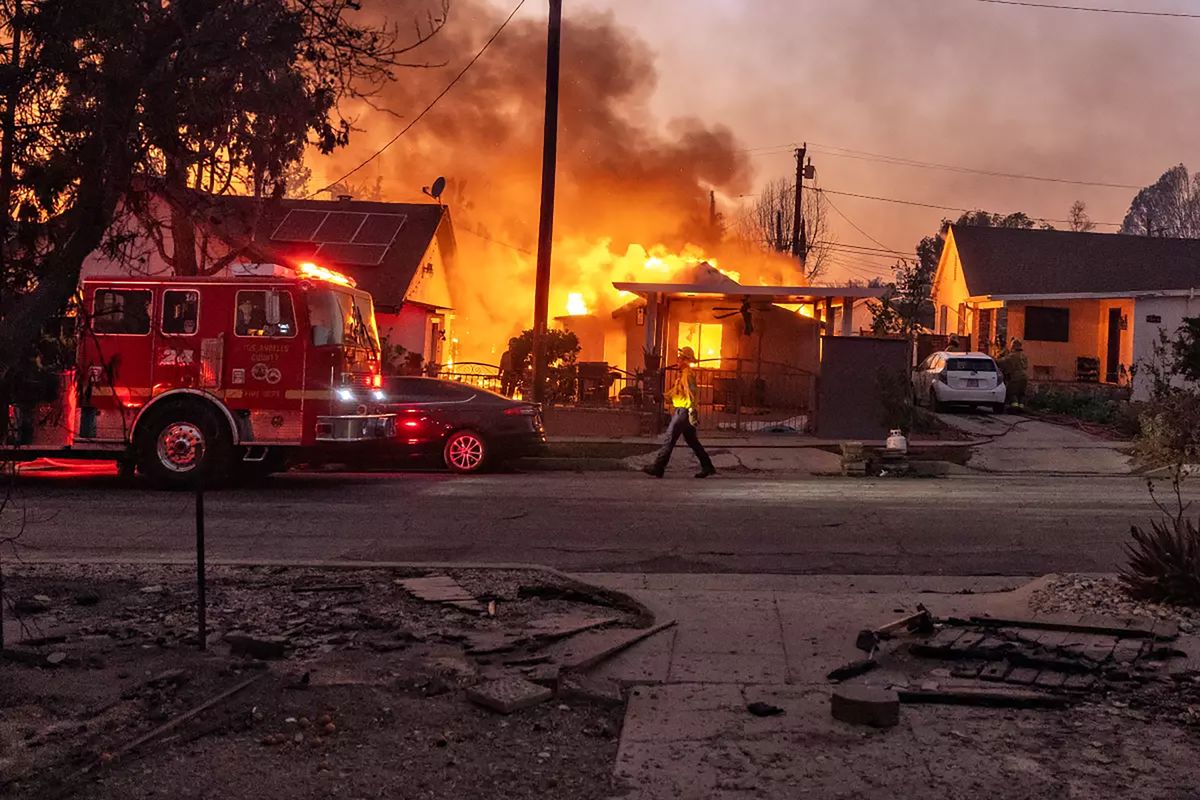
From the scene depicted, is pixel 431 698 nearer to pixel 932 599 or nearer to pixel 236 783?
pixel 236 783

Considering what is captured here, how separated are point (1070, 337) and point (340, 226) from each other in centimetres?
1980

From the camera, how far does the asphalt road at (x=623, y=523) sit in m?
9.31

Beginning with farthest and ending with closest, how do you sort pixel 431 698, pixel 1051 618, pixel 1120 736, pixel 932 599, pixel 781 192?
pixel 781 192, pixel 932 599, pixel 1051 618, pixel 431 698, pixel 1120 736

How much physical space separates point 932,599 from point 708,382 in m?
15.8

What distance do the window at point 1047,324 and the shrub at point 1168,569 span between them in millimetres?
25609

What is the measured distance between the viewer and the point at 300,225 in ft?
101

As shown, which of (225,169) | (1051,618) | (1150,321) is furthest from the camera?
(1150,321)

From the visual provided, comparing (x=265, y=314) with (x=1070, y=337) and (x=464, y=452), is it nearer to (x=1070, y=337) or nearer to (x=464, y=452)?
(x=464, y=452)

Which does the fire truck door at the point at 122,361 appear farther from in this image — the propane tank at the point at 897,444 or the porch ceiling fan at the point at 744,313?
the porch ceiling fan at the point at 744,313

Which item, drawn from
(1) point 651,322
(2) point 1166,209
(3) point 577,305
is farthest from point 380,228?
(2) point 1166,209

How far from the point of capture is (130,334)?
44.5ft

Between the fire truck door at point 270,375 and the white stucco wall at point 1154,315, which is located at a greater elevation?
the white stucco wall at point 1154,315

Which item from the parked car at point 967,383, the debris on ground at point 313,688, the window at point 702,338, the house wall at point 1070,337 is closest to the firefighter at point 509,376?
the window at point 702,338

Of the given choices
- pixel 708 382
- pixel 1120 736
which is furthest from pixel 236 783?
pixel 708 382
